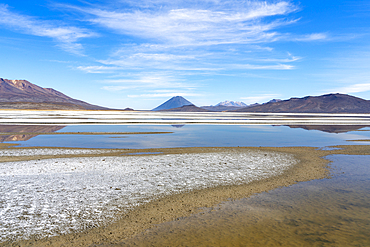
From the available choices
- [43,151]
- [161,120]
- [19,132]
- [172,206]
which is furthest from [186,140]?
Result: [161,120]

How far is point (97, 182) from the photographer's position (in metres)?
9.83

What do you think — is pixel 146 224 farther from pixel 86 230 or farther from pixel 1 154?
pixel 1 154

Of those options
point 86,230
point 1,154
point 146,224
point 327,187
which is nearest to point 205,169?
point 327,187

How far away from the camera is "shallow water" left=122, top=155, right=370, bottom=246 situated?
223 inches

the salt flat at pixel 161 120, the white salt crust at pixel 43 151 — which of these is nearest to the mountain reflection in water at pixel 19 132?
the white salt crust at pixel 43 151

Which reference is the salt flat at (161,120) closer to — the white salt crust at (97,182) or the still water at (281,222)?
the white salt crust at (97,182)

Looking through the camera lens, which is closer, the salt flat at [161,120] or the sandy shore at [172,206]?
the sandy shore at [172,206]

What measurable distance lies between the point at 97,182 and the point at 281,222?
678 centimetres

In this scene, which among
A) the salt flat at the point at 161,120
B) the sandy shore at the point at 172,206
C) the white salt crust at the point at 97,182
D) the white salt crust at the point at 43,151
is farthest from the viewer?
the salt flat at the point at 161,120

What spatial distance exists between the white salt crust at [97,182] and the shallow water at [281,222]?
1813mm

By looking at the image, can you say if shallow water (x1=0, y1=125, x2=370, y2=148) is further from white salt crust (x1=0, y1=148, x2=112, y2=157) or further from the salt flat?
the salt flat

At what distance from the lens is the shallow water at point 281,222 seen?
568cm

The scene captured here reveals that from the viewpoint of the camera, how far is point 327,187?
9.63 meters

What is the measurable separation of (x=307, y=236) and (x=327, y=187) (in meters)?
4.59
